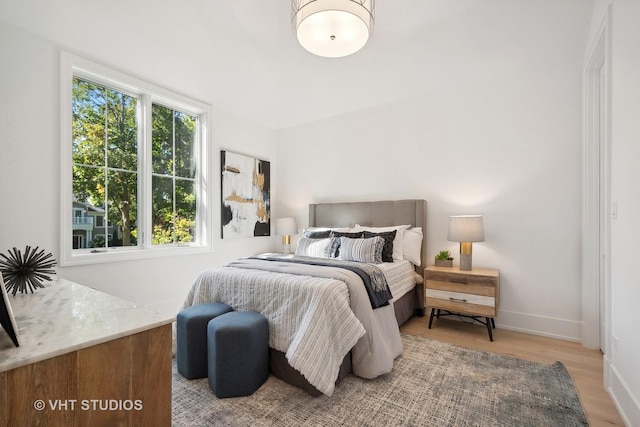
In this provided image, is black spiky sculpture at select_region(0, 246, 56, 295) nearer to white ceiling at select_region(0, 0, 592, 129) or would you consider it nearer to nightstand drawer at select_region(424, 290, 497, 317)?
white ceiling at select_region(0, 0, 592, 129)

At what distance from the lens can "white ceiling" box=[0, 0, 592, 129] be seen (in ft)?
8.36

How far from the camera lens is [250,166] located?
4.46 metres

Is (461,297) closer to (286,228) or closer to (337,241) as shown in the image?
(337,241)

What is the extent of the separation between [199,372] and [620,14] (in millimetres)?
3644

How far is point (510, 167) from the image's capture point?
3.13 meters

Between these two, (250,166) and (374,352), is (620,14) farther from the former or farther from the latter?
(250,166)

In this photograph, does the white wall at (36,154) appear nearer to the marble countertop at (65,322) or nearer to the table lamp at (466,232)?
the marble countertop at (65,322)

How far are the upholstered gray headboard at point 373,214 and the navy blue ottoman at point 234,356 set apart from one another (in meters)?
2.26

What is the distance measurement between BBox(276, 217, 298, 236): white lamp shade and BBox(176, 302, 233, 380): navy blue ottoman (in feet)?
7.81

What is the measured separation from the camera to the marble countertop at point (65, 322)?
0.76 metres

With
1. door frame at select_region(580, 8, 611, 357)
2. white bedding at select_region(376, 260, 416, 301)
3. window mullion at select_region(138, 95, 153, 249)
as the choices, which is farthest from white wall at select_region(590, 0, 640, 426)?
window mullion at select_region(138, 95, 153, 249)

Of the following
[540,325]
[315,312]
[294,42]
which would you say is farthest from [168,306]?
[540,325]

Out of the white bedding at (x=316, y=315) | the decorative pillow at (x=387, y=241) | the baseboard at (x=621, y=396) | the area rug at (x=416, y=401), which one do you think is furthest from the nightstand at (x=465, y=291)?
the baseboard at (x=621, y=396)

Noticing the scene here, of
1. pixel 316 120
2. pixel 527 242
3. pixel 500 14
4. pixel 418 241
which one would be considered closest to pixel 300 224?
pixel 316 120
